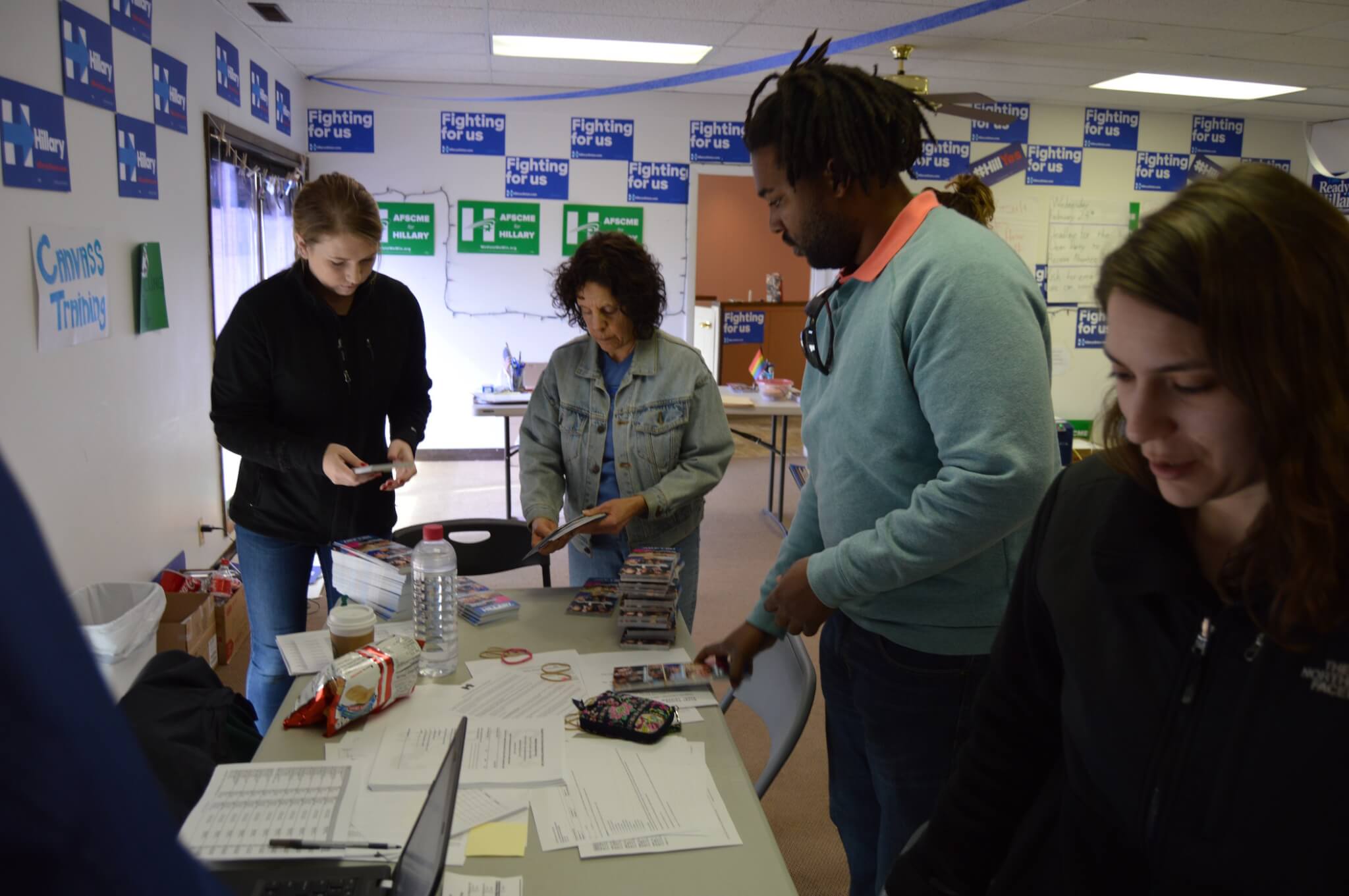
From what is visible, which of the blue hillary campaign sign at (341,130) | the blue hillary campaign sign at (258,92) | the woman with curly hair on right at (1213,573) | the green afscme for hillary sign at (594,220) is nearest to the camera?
the woman with curly hair on right at (1213,573)

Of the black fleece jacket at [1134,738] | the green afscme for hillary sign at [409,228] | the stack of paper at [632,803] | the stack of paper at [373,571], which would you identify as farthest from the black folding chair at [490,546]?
the green afscme for hillary sign at [409,228]

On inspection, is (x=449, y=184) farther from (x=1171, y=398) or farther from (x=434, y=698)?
(x=1171, y=398)

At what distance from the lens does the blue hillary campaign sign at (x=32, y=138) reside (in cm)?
261

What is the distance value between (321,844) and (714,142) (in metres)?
6.75

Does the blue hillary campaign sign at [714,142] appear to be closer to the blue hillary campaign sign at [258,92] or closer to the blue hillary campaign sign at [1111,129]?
the blue hillary campaign sign at [1111,129]

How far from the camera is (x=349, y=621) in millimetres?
1707

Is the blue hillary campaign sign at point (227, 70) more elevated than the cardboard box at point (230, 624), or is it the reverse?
the blue hillary campaign sign at point (227, 70)

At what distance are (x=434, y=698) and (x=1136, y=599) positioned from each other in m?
1.18

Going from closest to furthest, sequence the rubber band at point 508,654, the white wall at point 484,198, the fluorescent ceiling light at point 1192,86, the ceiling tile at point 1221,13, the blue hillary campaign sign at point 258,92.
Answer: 1. the rubber band at point 508,654
2. the ceiling tile at point 1221,13
3. the blue hillary campaign sign at point 258,92
4. the fluorescent ceiling light at point 1192,86
5. the white wall at point 484,198

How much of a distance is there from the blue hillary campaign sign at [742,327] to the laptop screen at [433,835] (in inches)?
282

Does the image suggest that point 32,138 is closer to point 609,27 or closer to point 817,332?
point 817,332

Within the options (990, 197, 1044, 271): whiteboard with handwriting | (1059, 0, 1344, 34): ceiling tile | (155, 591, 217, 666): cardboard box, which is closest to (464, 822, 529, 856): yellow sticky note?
(155, 591, 217, 666): cardboard box

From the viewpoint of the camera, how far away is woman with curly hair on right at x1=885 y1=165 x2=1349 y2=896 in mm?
714

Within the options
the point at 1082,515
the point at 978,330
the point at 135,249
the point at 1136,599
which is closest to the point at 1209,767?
the point at 1136,599
